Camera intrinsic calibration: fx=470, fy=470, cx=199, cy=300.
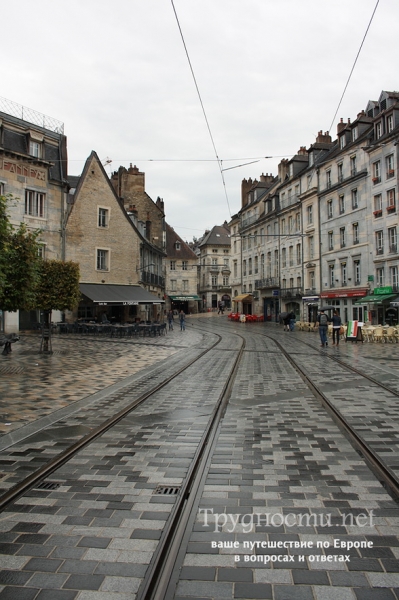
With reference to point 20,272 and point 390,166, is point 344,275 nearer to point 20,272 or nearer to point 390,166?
point 390,166

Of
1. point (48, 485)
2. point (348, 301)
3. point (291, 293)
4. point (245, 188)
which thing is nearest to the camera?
point (48, 485)

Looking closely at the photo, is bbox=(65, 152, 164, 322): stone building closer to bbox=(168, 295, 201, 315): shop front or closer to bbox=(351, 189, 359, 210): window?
bbox=(351, 189, 359, 210): window

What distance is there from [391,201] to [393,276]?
4.77m

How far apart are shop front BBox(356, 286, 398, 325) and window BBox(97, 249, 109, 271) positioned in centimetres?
1746

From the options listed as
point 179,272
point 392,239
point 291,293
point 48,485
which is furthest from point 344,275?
point 179,272

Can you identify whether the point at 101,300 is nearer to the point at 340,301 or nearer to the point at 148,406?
the point at 340,301

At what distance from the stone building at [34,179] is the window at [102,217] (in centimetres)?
357

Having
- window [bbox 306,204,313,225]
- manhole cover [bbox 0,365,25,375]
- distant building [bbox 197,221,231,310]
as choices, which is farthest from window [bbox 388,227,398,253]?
distant building [bbox 197,221,231,310]

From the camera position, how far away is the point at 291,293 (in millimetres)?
45219

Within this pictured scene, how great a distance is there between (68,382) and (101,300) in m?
18.4

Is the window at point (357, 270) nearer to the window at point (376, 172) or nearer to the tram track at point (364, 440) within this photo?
the window at point (376, 172)

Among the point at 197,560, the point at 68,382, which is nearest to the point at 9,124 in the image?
the point at 68,382

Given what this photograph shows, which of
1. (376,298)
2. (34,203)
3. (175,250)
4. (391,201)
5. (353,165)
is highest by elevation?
(353,165)

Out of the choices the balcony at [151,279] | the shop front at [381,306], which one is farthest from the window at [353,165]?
the balcony at [151,279]
